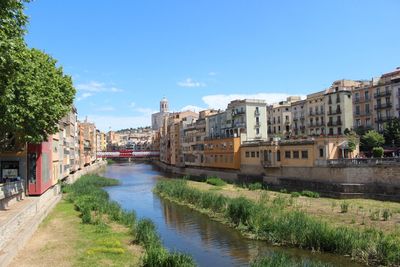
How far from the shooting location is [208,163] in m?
88.1

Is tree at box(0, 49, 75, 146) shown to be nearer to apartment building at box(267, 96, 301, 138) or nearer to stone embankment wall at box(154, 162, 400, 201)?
stone embankment wall at box(154, 162, 400, 201)

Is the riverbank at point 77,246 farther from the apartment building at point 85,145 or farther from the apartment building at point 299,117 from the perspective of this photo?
the apartment building at point 85,145

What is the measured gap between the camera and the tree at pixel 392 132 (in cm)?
6700

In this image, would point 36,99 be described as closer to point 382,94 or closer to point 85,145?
point 382,94

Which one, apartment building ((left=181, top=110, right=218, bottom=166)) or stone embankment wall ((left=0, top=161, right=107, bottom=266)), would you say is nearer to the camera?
stone embankment wall ((left=0, top=161, right=107, bottom=266))

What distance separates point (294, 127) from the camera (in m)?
101

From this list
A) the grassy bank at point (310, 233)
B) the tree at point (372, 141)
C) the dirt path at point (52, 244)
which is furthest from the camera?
the tree at point (372, 141)

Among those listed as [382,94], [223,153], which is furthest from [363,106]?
[223,153]

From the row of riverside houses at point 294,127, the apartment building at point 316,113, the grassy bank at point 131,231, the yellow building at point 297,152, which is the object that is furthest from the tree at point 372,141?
the grassy bank at point 131,231

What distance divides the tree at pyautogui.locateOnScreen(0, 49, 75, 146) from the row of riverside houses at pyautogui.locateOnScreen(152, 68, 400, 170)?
109 feet

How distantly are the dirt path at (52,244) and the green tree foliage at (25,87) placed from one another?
7.00 meters

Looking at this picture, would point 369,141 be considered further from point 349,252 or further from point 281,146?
point 349,252

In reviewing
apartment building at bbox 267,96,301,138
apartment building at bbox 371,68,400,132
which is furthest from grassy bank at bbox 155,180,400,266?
apartment building at bbox 267,96,301,138

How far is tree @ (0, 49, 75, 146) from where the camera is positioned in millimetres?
26125
